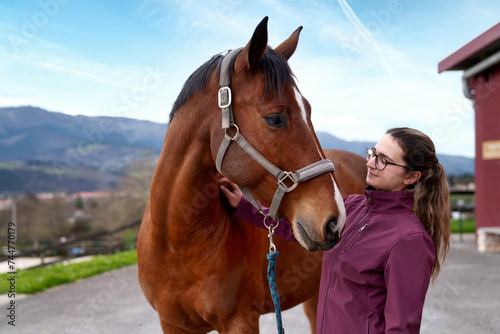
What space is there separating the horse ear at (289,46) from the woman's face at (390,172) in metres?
0.67

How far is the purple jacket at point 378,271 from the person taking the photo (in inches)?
52.8

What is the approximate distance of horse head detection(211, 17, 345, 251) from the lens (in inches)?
57.1

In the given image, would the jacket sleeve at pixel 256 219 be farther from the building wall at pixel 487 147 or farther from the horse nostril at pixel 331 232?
the building wall at pixel 487 147

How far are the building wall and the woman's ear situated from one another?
30.1ft

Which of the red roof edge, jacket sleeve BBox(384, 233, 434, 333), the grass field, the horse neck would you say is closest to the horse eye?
the horse neck

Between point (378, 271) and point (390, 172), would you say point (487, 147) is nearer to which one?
point (390, 172)

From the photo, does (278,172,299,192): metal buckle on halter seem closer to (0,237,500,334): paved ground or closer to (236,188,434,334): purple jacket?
(236,188,434,334): purple jacket

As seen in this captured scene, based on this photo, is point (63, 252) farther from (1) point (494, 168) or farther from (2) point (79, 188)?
(1) point (494, 168)

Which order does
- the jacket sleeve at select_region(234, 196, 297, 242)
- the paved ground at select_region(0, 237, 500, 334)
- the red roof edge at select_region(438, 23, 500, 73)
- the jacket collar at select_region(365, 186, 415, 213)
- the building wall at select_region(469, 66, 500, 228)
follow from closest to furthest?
the jacket collar at select_region(365, 186, 415, 213)
the jacket sleeve at select_region(234, 196, 297, 242)
the paved ground at select_region(0, 237, 500, 334)
the red roof edge at select_region(438, 23, 500, 73)
the building wall at select_region(469, 66, 500, 228)

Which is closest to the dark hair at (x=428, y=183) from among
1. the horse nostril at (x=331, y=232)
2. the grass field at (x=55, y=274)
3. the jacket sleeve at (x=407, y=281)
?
the jacket sleeve at (x=407, y=281)

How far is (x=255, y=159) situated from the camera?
158cm

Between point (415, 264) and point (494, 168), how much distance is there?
955cm

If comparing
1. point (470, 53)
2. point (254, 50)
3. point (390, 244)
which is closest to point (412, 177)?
point (390, 244)

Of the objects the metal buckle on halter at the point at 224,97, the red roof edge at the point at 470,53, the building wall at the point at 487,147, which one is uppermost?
the red roof edge at the point at 470,53
